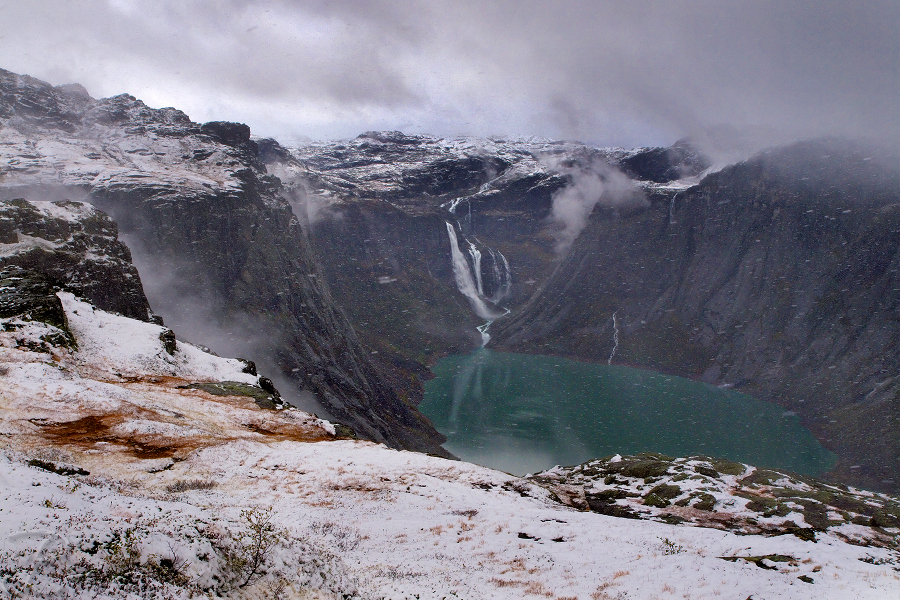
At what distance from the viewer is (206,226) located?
300 ft

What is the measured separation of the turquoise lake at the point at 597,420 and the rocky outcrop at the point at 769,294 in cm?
815

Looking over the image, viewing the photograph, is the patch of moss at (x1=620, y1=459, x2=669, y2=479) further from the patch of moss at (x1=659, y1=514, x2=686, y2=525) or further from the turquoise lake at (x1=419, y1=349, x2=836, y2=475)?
the turquoise lake at (x1=419, y1=349, x2=836, y2=475)

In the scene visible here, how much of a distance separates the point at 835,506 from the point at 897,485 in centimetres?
6997

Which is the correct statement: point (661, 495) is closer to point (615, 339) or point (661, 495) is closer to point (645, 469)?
point (645, 469)

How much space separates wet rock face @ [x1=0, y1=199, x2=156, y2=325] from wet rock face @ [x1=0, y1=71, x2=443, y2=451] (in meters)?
28.8

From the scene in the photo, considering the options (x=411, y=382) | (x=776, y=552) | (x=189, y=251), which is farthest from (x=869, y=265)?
(x=189, y=251)

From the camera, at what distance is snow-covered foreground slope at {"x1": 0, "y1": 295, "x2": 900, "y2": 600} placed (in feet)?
24.7

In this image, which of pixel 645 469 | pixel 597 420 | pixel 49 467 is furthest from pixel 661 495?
pixel 597 420

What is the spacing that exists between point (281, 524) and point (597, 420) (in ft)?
316

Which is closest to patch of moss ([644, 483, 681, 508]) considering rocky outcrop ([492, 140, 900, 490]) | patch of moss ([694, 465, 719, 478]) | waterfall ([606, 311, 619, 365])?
patch of moss ([694, 465, 719, 478])

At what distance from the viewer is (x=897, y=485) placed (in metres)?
72.2

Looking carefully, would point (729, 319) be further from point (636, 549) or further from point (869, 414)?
point (636, 549)

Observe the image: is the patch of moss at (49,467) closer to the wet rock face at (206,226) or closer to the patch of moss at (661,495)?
the patch of moss at (661,495)

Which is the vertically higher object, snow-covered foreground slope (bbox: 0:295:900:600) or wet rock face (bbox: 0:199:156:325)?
wet rock face (bbox: 0:199:156:325)
